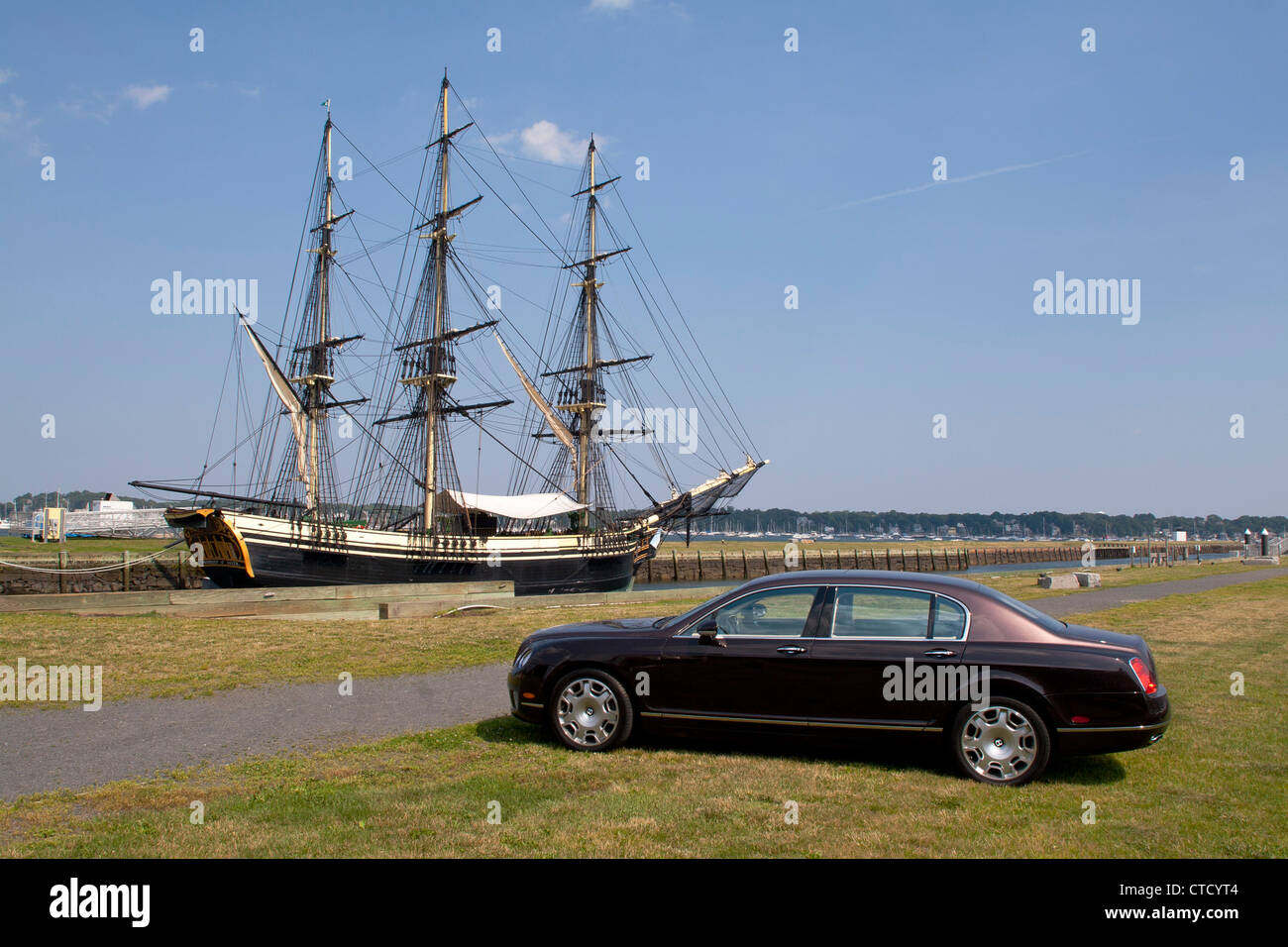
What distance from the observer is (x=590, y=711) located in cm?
768

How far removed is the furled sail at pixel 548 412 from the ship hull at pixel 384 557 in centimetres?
824

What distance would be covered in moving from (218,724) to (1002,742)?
728 centimetres

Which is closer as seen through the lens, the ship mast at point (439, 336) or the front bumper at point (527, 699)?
the front bumper at point (527, 699)

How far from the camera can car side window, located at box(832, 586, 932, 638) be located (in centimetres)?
717

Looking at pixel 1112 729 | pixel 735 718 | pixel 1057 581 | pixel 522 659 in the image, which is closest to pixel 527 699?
pixel 522 659

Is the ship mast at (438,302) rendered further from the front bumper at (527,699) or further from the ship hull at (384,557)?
the front bumper at (527,699)

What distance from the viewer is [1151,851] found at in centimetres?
517

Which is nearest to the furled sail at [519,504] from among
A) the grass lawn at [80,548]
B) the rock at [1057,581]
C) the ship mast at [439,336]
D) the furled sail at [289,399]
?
the ship mast at [439,336]

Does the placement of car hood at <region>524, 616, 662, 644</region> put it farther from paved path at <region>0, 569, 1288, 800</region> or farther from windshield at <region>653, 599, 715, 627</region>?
paved path at <region>0, 569, 1288, 800</region>

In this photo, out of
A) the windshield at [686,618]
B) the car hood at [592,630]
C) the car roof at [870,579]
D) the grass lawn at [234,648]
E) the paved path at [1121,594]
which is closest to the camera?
the car roof at [870,579]

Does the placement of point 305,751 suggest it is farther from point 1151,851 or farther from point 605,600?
point 605,600

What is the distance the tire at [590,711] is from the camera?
7.57 meters
